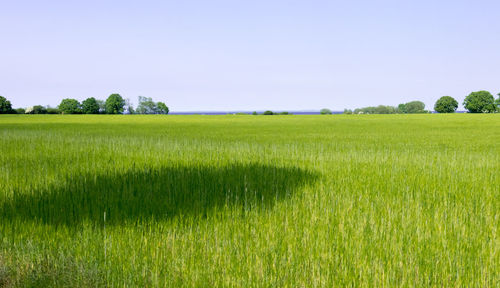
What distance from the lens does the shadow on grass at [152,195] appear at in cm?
554

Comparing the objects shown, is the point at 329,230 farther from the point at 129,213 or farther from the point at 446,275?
the point at 129,213

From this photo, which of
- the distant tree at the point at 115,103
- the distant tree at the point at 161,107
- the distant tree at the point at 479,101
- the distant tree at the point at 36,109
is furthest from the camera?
the distant tree at the point at 161,107

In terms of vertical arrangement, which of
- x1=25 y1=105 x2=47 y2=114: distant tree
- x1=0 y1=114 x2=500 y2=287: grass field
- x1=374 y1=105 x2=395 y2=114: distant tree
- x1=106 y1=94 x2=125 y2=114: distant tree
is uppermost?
x1=106 y1=94 x2=125 y2=114: distant tree

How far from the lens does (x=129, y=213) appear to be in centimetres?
559

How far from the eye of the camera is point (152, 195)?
652 cm

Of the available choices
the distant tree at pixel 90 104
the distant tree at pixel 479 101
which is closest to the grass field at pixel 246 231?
the distant tree at pixel 90 104

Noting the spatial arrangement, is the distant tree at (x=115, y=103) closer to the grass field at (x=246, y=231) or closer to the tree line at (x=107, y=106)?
the tree line at (x=107, y=106)

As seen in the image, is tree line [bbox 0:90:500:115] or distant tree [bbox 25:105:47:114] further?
tree line [bbox 0:90:500:115]

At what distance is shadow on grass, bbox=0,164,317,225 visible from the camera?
218 inches

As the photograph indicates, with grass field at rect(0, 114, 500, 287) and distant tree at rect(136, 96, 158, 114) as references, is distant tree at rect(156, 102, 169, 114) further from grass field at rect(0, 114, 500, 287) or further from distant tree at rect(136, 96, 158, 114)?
grass field at rect(0, 114, 500, 287)

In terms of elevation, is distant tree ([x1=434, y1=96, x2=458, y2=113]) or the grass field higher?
distant tree ([x1=434, y1=96, x2=458, y2=113])

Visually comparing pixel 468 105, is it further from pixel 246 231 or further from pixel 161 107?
pixel 246 231

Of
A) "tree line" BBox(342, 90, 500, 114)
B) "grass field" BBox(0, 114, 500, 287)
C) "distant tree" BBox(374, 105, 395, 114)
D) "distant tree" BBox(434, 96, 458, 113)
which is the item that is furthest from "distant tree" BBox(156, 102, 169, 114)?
"grass field" BBox(0, 114, 500, 287)

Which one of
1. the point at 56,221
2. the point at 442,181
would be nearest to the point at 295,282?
the point at 56,221
